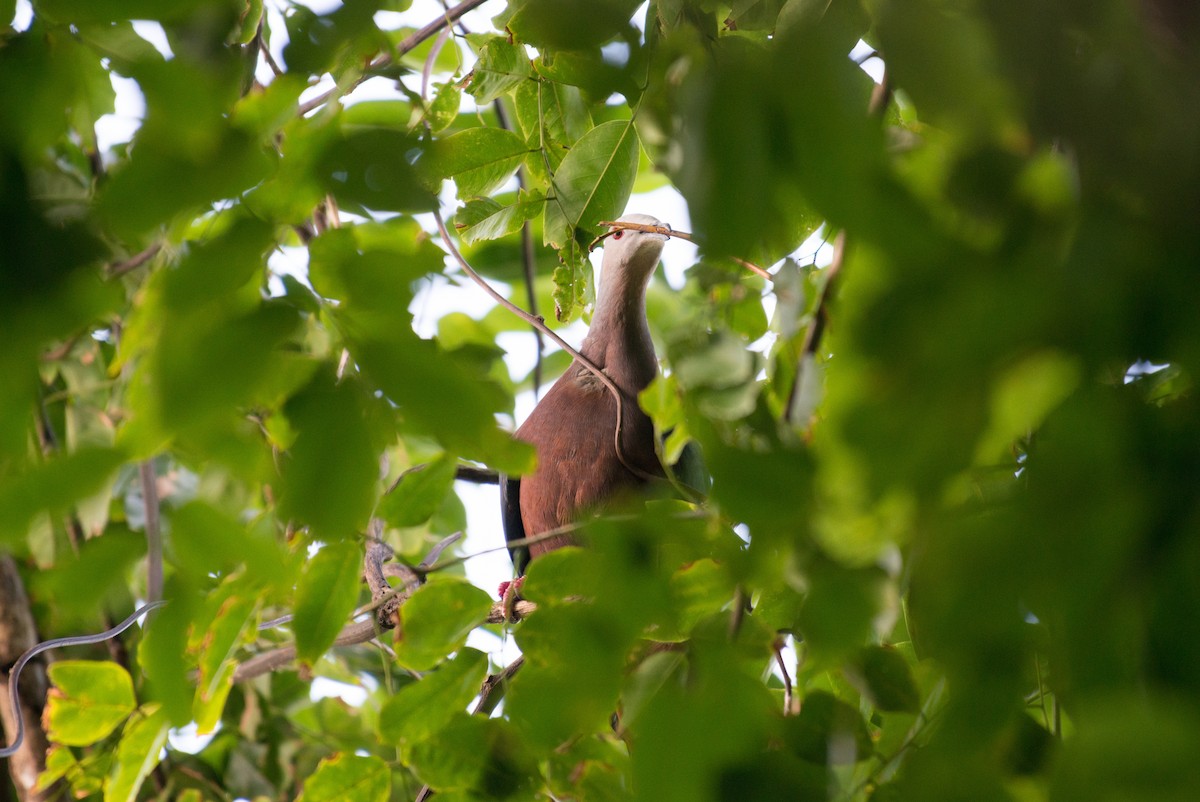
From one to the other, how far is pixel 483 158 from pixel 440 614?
587mm

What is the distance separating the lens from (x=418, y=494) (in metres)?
0.84

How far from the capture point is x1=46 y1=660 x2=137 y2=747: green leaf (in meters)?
1.01

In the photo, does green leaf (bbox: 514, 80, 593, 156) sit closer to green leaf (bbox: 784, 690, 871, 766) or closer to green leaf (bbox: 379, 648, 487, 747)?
green leaf (bbox: 379, 648, 487, 747)

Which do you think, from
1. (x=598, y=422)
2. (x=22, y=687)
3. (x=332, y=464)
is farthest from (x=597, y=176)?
(x=22, y=687)

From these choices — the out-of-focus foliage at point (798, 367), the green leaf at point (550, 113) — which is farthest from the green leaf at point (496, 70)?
the out-of-focus foliage at point (798, 367)

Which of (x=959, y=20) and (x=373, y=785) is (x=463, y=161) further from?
(x=959, y=20)

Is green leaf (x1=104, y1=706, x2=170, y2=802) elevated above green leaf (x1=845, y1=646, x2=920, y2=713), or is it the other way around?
green leaf (x1=845, y1=646, x2=920, y2=713)

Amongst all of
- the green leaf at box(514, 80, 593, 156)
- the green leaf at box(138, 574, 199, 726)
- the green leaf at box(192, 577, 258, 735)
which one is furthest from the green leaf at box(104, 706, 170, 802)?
the green leaf at box(514, 80, 593, 156)

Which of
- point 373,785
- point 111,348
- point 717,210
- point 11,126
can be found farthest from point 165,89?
point 111,348

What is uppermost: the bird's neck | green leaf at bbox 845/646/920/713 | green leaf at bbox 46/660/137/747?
green leaf at bbox 845/646/920/713

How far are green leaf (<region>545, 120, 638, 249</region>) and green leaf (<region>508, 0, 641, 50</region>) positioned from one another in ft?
2.01

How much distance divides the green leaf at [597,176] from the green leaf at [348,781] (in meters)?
0.62

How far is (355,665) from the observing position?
106 inches

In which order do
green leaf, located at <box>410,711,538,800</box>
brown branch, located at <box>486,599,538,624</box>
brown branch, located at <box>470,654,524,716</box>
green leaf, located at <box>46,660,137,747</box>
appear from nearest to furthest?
green leaf, located at <box>410,711,538,800</box> < green leaf, located at <box>46,660,137,747</box> < brown branch, located at <box>470,654,524,716</box> < brown branch, located at <box>486,599,538,624</box>
